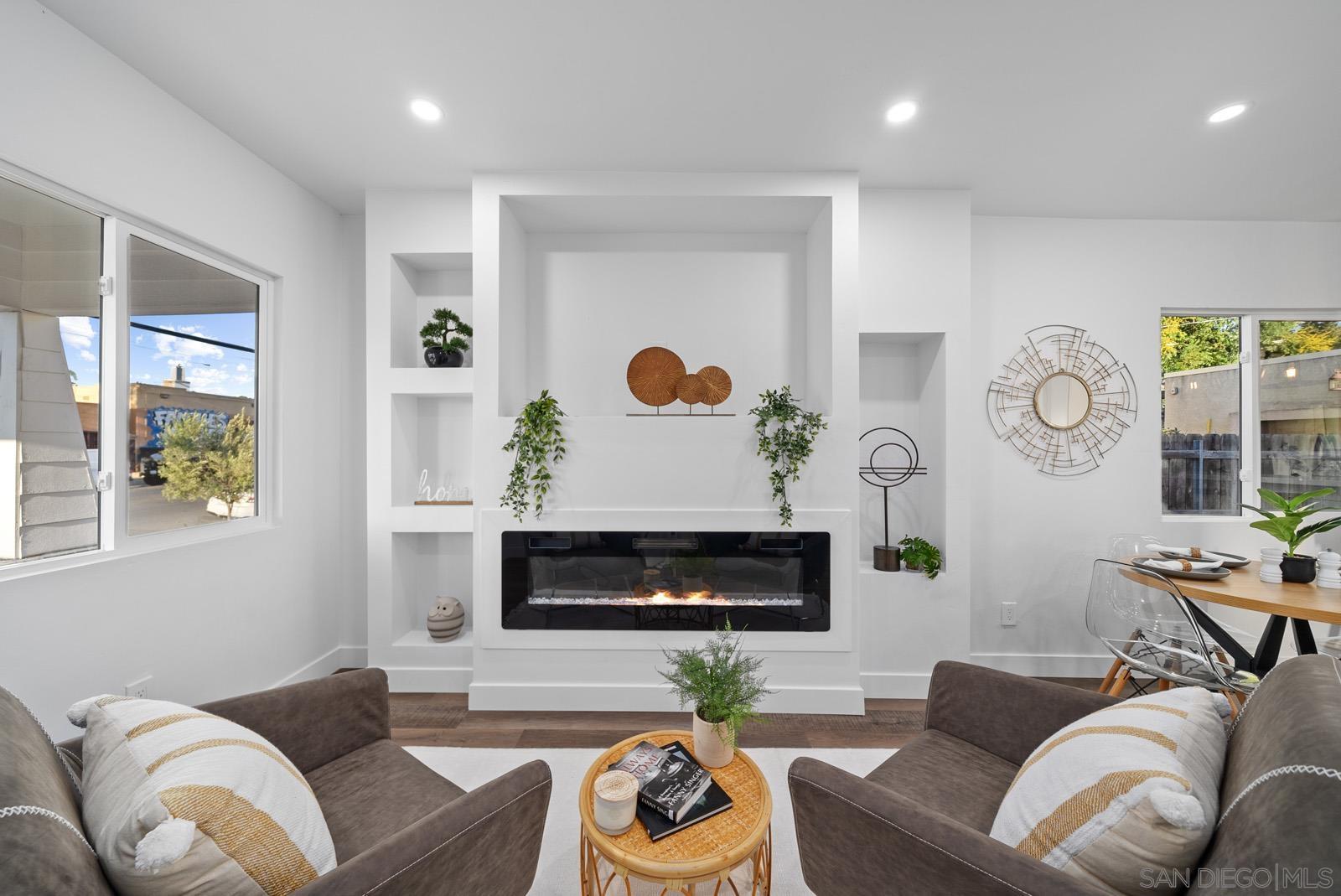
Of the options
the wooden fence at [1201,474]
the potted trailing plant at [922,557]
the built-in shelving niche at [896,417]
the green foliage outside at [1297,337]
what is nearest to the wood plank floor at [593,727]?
the potted trailing plant at [922,557]

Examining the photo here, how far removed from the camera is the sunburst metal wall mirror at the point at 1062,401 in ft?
10.2

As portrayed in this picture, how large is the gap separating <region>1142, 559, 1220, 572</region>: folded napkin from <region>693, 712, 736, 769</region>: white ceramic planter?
7.47 feet

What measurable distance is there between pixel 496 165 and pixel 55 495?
2121 millimetres

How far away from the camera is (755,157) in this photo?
98.9 inches

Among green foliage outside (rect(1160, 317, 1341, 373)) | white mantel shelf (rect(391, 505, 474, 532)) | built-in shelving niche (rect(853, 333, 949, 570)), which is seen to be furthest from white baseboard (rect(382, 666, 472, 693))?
green foliage outside (rect(1160, 317, 1341, 373))

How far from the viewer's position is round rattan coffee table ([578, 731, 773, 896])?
1.12 meters

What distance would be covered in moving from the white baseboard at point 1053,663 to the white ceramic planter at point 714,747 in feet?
7.63

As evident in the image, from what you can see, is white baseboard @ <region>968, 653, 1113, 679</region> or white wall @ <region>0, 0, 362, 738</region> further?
white baseboard @ <region>968, 653, 1113, 679</region>

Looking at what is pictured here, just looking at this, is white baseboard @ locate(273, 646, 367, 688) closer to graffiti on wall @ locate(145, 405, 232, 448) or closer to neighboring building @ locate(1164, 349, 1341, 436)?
graffiti on wall @ locate(145, 405, 232, 448)

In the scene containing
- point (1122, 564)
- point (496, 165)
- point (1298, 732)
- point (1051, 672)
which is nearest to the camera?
point (1298, 732)

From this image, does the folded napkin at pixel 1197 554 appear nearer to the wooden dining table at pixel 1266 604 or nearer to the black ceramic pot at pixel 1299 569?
the wooden dining table at pixel 1266 604

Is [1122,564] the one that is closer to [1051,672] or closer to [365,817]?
[1051,672]

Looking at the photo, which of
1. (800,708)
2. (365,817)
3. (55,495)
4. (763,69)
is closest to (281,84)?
(55,495)

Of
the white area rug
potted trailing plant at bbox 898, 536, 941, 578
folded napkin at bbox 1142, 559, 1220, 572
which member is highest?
folded napkin at bbox 1142, 559, 1220, 572
